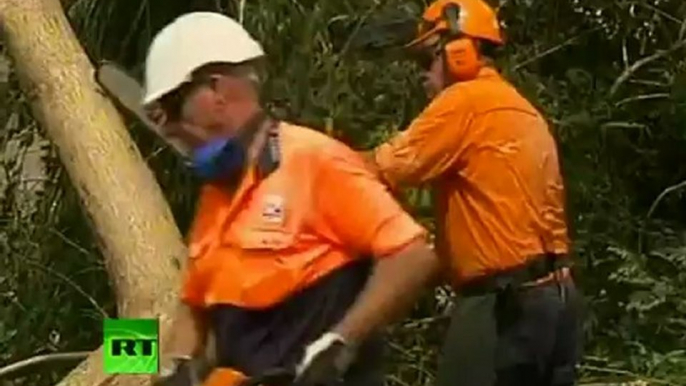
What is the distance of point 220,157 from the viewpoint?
11.1 feet

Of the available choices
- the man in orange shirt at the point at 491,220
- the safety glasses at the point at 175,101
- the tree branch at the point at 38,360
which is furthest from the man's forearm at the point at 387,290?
the tree branch at the point at 38,360

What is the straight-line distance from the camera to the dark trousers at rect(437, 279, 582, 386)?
5.12 meters

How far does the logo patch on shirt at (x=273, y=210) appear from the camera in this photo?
11.1 feet

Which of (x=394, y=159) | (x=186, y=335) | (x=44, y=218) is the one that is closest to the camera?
(x=186, y=335)

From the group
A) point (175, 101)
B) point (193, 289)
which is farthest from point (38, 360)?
point (175, 101)

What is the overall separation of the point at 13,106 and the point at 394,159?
345cm

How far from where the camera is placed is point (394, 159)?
5027 millimetres

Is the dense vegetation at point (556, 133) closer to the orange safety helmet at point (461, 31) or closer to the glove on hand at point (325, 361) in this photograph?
the orange safety helmet at point (461, 31)

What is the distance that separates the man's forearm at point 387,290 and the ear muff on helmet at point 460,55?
79.8 inches

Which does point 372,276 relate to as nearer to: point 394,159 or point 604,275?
point 394,159

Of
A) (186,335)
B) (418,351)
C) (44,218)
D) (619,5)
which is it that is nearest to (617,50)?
(619,5)

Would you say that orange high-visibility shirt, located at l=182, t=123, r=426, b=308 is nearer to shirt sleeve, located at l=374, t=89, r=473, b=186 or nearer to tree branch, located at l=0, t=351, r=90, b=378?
shirt sleeve, located at l=374, t=89, r=473, b=186

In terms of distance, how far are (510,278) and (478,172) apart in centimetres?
34

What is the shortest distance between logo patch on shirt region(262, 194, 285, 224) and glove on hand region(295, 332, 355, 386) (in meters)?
0.26
